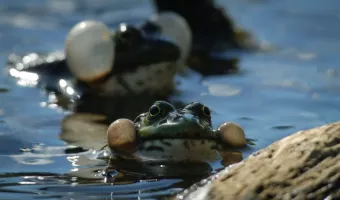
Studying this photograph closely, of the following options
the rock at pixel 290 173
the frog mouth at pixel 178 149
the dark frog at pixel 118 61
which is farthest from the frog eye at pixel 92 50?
the rock at pixel 290 173

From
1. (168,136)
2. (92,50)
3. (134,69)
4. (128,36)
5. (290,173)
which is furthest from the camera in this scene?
(134,69)

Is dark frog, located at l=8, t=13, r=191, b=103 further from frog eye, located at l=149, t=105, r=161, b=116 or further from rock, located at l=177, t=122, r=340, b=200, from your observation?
rock, located at l=177, t=122, r=340, b=200

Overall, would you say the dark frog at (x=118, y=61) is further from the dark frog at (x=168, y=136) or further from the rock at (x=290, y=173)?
the rock at (x=290, y=173)

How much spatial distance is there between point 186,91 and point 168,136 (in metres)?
2.84

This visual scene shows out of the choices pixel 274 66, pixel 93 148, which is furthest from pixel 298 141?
pixel 274 66

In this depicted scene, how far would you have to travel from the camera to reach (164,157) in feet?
16.4

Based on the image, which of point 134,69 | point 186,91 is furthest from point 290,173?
point 186,91

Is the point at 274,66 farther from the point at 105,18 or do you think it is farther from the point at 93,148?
the point at 93,148

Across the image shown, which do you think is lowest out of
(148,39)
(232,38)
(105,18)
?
(148,39)

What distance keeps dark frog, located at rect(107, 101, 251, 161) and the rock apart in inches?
36.5

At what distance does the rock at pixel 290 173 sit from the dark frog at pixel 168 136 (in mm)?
928

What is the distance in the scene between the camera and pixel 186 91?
303 inches

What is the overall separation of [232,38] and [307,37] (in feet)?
4.28

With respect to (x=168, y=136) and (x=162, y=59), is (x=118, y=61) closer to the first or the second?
(x=162, y=59)
